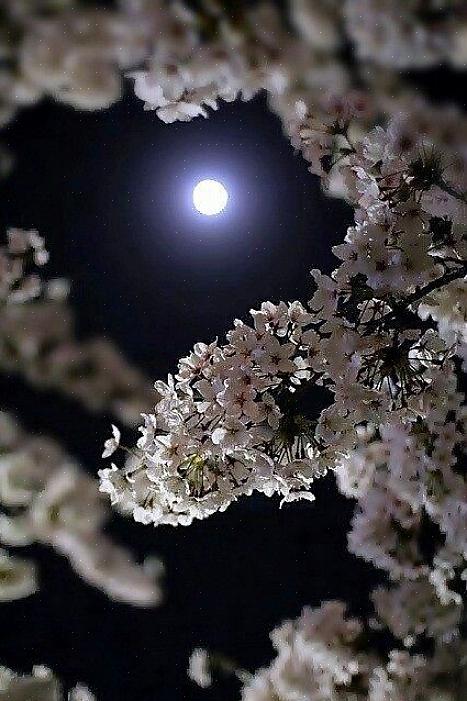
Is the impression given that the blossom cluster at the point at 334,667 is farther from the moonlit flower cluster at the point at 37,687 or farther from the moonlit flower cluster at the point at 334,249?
Result: the moonlit flower cluster at the point at 37,687

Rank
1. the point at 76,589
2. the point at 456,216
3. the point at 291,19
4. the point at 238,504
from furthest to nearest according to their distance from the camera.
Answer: the point at 76,589 → the point at 238,504 → the point at 291,19 → the point at 456,216

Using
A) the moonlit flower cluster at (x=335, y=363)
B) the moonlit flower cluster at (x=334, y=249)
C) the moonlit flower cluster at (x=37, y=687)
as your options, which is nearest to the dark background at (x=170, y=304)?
the moonlit flower cluster at (x=37, y=687)

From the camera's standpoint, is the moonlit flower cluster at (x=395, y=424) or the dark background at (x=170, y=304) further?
the dark background at (x=170, y=304)

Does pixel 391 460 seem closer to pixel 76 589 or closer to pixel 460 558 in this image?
pixel 460 558

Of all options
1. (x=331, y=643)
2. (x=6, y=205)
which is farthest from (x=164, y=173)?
(x=331, y=643)

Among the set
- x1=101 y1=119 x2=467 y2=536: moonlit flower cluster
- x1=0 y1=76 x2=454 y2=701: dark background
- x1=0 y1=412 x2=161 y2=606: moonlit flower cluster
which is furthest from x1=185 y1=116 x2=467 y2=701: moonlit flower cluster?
x1=0 y1=412 x2=161 y2=606: moonlit flower cluster
